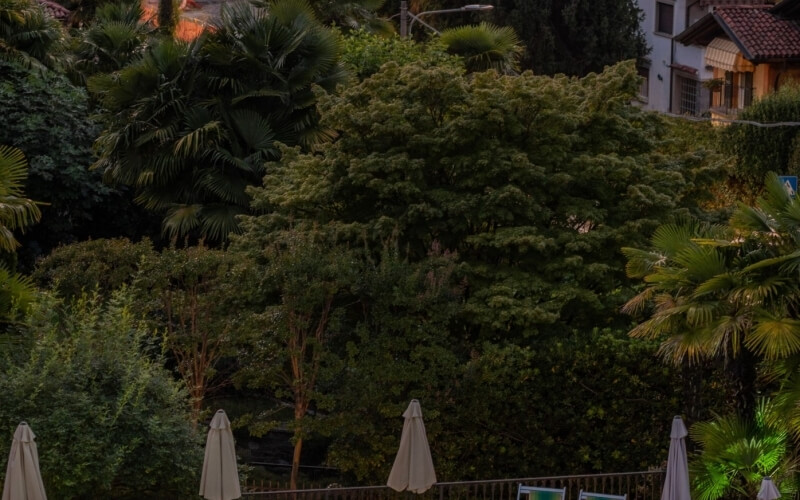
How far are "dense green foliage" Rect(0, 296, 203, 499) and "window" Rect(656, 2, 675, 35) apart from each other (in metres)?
41.5

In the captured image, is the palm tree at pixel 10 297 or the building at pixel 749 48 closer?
the palm tree at pixel 10 297

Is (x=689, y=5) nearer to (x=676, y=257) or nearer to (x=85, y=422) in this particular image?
(x=676, y=257)

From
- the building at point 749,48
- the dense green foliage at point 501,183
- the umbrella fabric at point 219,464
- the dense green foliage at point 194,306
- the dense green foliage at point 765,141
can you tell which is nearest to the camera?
the umbrella fabric at point 219,464

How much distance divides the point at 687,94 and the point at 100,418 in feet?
134

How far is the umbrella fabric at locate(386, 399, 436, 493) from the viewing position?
14219mm

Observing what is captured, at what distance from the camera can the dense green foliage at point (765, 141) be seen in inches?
1228

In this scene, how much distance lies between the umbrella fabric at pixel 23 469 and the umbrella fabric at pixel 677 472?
20.6ft

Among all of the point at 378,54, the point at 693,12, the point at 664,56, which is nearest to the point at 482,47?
the point at 378,54

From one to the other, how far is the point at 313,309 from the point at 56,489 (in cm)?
467

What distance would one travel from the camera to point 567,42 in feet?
168

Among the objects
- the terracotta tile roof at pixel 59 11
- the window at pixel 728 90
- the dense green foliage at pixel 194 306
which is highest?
the terracotta tile roof at pixel 59 11

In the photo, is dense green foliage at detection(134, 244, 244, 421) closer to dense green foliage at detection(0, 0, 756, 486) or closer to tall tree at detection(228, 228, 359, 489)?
dense green foliage at detection(0, 0, 756, 486)

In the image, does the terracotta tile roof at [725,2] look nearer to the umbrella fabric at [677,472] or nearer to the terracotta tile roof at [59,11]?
the terracotta tile roof at [59,11]

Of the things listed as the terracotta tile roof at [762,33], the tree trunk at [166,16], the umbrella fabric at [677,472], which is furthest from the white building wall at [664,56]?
the umbrella fabric at [677,472]
